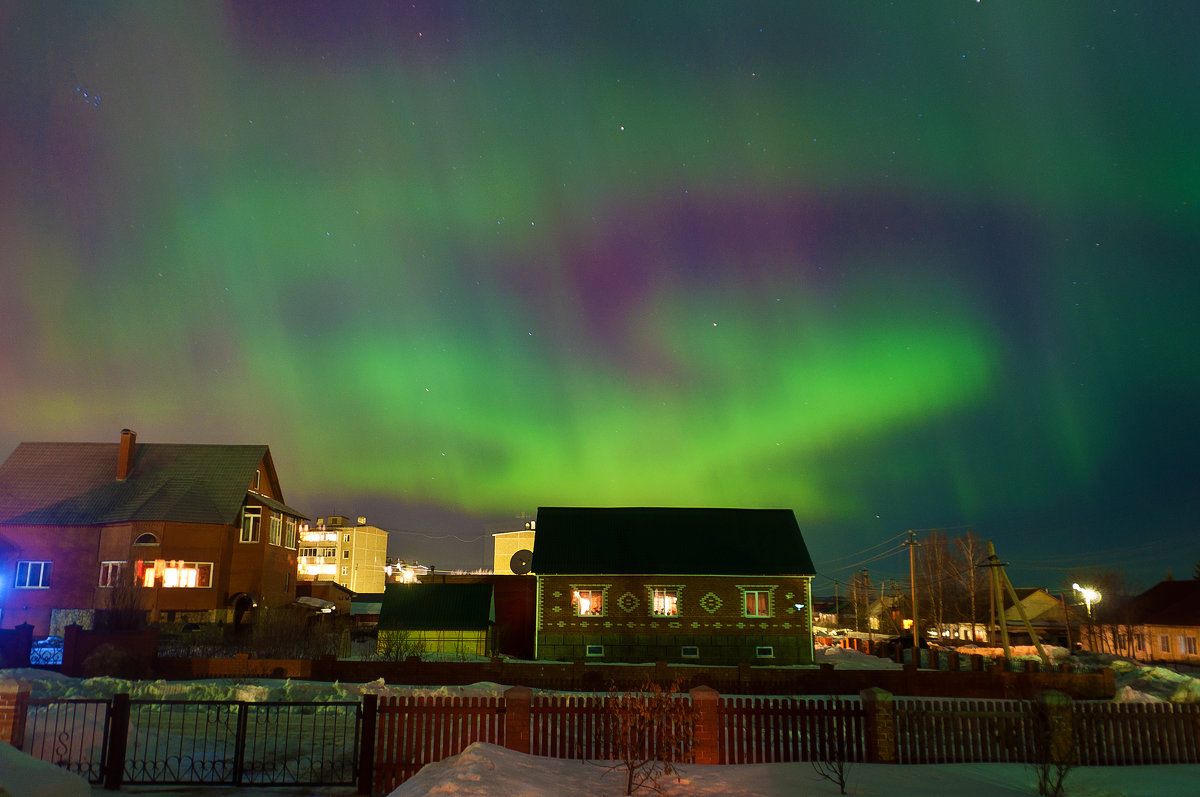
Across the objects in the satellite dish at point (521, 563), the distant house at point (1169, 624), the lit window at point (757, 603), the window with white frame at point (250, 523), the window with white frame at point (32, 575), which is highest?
the window with white frame at point (250, 523)

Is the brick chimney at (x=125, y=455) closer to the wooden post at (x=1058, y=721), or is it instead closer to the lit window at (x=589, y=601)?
the lit window at (x=589, y=601)

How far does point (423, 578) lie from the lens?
44.0m

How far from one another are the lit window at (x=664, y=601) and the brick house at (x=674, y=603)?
2.0 inches

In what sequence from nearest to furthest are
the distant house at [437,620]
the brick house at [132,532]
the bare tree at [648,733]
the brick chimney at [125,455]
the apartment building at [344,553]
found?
1. the bare tree at [648,733]
2. the distant house at [437,620]
3. the brick house at [132,532]
4. the brick chimney at [125,455]
5. the apartment building at [344,553]

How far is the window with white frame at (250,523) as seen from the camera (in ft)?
167

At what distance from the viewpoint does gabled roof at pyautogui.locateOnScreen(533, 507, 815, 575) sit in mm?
41406

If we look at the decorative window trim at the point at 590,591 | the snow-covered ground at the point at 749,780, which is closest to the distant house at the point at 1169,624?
the decorative window trim at the point at 590,591

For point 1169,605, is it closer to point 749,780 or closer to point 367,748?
point 749,780

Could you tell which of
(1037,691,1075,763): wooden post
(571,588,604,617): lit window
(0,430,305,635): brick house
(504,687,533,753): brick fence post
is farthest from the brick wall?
(504,687,533,753): brick fence post

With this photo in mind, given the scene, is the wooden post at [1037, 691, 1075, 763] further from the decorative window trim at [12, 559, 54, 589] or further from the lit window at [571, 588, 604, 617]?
the decorative window trim at [12, 559, 54, 589]

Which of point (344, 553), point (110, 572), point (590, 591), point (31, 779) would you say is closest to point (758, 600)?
point (590, 591)

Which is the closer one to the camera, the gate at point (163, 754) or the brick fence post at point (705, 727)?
the gate at point (163, 754)

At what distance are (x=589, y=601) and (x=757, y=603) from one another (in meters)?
8.51

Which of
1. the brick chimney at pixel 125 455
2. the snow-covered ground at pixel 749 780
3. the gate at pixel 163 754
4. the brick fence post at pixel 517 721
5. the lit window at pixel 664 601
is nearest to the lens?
the snow-covered ground at pixel 749 780
